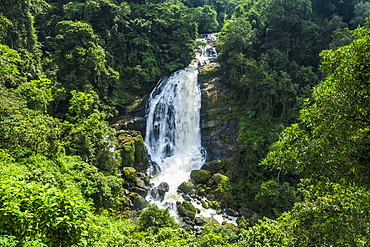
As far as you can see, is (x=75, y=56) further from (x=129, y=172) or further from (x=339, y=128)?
(x=339, y=128)

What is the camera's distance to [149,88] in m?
25.6

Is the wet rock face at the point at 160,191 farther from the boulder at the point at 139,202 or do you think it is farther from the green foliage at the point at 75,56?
the green foliage at the point at 75,56

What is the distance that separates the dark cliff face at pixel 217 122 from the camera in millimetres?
21031

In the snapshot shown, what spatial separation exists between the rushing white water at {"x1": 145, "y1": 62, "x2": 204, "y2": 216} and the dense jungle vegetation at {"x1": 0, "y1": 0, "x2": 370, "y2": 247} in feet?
8.69

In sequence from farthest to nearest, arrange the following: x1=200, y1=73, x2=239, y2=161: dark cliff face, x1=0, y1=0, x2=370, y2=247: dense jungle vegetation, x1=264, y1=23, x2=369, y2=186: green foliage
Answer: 1. x1=200, y1=73, x2=239, y2=161: dark cliff face
2. x1=0, y1=0, x2=370, y2=247: dense jungle vegetation
3. x1=264, y1=23, x2=369, y2=186: green foliage

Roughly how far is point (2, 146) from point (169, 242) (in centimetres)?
731

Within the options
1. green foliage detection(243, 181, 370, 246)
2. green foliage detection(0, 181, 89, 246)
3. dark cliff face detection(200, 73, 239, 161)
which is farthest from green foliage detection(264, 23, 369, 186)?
dark cliff face detection(200, 73, 239, 161)

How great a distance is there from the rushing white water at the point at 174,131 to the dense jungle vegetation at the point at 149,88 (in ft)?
8.69

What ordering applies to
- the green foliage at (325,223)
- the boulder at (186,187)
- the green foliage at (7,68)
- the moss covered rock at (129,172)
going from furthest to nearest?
the moss covered rock at (129,172) → the boulder at (186,187) → the green foliage at (7,68) → the green foliage at (325,223)

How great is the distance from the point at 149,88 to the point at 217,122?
859 centimetres

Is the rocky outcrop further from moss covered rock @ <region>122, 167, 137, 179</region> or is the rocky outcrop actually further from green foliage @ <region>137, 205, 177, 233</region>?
green foliage @ <region>137, 205, 177, 233</region>

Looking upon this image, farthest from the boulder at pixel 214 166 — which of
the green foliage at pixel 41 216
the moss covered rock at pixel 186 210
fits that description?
the green foliage at pixel 41 216

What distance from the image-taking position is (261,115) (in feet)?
66.6

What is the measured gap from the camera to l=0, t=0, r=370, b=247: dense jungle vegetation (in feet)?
16.0
